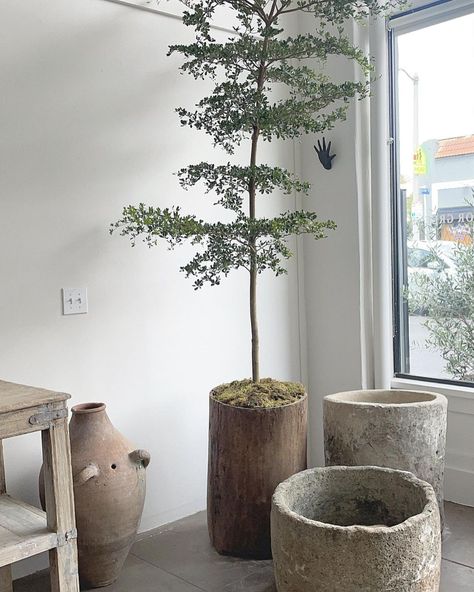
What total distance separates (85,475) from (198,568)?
0.60 m

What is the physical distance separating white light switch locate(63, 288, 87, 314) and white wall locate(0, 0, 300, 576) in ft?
0.10

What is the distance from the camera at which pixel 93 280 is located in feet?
8.53

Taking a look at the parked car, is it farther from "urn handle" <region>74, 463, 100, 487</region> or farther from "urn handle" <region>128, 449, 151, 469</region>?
"urn handle" <region>74, 463, 100, 487</region>

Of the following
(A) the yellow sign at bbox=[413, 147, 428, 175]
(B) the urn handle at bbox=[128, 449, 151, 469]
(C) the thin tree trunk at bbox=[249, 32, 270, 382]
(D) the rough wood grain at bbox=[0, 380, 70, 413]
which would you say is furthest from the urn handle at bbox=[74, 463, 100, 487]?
(A) the yellow sign at bbox=[413, 147, 428, 175]

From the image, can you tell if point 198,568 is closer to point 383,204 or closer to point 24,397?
point 24,397

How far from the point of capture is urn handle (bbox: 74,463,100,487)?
7.20ft

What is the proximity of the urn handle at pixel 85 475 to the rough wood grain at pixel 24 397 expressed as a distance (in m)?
0.38

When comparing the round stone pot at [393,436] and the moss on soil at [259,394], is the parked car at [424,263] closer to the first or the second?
the round stone pot at [393,436]

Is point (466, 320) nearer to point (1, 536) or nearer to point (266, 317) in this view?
point (266, 317)

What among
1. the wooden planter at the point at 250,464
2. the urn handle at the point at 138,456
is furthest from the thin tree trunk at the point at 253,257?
the urn handle at the point at 138,456

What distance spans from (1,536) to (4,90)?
1502mm

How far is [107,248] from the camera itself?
8.64 ft

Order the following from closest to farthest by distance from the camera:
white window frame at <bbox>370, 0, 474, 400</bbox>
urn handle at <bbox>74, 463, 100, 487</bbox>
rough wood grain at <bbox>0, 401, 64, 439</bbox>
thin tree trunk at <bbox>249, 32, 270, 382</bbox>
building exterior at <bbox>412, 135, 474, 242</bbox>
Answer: rough wood grain at <bbox>0, 401, 64, 439</bbox>
urn handle at <bbox>74, 463, 100, 487</bbox>
thin tree trunk at <bbox>249, 32, 270, 382</bbox>
building exterior at <bbox>412, 135, 474, 242</bbox>
white window frame at <bbox>370, 0, 474, 400</bbox>

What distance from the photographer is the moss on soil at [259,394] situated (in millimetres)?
2445
